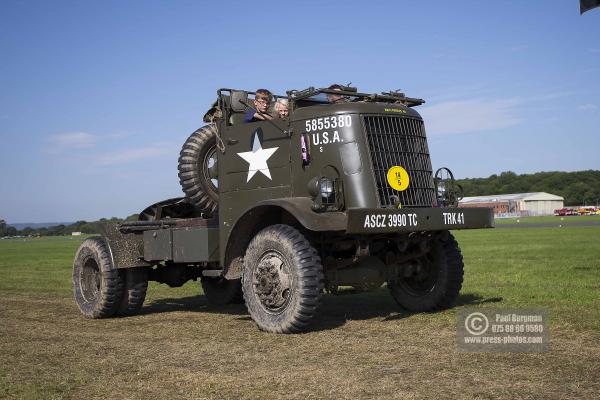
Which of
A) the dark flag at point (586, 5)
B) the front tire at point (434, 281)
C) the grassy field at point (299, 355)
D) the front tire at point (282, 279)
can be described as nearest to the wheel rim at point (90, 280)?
the grassy field at point (299, 355)

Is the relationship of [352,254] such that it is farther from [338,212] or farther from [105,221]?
[105,221]

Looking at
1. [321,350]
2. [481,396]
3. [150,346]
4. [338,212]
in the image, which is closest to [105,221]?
[150,346]

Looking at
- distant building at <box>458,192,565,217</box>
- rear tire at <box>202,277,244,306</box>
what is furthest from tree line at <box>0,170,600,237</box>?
rear tire at <box>202,277,244,306</box>

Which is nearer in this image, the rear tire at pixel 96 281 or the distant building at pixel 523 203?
the rear tire at pixel 96 281

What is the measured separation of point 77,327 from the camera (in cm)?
1010

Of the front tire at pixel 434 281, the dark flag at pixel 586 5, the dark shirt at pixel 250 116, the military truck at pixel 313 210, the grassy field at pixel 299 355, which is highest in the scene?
the dark flag at pixel 586 5

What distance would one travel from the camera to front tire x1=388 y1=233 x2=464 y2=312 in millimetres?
9961

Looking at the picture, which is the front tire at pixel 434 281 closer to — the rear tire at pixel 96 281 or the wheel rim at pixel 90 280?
the rear tire at pixel 96 281

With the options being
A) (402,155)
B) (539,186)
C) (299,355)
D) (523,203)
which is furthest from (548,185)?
(299,355)

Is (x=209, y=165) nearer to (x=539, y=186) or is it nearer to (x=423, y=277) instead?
(x=423, y=277)

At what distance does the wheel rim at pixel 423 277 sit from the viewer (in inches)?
399

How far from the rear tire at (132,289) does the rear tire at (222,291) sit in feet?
4.75

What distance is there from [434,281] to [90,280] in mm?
5714

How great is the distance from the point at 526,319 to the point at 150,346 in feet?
14.8
